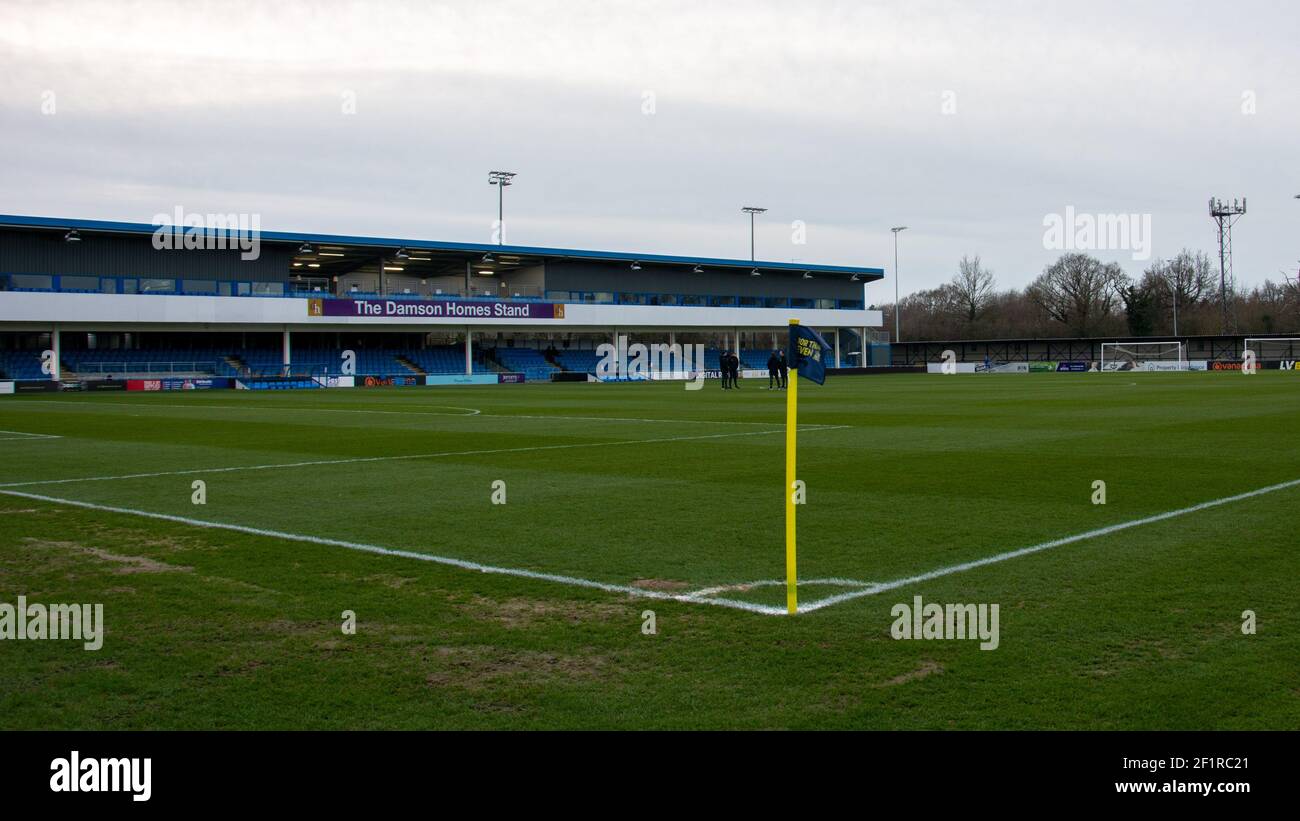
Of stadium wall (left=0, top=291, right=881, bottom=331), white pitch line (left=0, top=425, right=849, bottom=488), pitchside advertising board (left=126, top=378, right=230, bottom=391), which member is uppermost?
stadium wall (left=0, top=291, right=881, bottom=331)

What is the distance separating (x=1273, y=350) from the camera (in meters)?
83.0

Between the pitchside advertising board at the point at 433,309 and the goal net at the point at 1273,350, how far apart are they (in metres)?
51.4

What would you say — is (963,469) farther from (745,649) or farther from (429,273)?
(429,273)

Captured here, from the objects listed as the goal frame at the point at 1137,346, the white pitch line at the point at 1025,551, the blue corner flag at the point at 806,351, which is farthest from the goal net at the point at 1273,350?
the blue corner flag at the point at 806,351

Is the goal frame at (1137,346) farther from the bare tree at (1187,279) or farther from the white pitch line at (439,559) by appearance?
the white pitch line at (439,559)

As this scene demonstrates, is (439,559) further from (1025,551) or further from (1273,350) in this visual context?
(1273,350)

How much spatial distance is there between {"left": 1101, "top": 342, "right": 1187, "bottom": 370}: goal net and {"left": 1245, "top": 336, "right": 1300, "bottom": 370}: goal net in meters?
4.88

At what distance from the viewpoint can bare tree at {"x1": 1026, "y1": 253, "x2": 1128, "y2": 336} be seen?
11131 centimetres

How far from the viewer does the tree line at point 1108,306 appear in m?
104

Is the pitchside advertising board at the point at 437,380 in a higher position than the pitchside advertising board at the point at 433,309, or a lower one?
lower

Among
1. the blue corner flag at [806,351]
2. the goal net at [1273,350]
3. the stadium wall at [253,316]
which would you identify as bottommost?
the blue corner flag at [806,351]

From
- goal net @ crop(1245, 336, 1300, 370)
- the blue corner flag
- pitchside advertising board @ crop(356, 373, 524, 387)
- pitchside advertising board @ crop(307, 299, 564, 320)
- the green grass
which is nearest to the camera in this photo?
the green grass

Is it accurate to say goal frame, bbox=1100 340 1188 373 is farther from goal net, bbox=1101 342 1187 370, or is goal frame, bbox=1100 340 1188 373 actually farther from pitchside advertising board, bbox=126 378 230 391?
pitchside advertising board, bbox=126 378 230 391

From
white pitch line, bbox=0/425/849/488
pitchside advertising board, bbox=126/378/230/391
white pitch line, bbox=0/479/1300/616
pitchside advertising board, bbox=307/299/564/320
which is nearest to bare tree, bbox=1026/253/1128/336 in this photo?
pitchside advertising board, bbox=307/299/564/320
